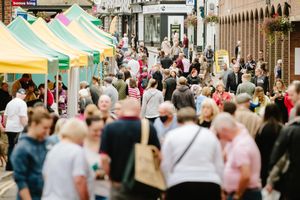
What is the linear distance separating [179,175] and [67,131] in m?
1.27

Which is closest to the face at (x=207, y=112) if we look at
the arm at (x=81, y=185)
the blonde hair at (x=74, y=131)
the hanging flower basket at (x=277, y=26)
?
the blonde hair at (x=74, y=131)

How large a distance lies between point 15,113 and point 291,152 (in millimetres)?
9995

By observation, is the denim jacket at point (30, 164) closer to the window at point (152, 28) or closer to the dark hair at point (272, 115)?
the dark hair at point (272, 115)

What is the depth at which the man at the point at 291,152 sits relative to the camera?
12812 millimetres

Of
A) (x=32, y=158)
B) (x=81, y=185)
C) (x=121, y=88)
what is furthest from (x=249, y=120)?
(x=121, y=88)

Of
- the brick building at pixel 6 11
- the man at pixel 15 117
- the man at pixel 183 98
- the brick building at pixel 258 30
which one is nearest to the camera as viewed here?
the man at pixel 15 117

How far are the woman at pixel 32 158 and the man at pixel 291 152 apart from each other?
2.63 meters

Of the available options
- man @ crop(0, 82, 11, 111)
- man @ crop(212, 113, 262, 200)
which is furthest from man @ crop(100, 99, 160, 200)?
man @ crop(0, 82, 11, 111)

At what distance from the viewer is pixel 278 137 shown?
43.5 feet

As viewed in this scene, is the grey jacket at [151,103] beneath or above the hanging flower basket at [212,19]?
beneath

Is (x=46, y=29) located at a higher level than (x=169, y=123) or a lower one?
higher

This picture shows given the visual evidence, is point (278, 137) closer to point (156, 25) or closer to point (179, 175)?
point (179, 175)

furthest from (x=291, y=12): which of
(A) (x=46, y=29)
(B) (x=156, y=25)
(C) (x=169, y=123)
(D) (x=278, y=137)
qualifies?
(B) (x=156, y=25)

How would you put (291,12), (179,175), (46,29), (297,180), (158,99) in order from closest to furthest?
(179,175), (297,180), (158,99), (46,29), (291,12)
